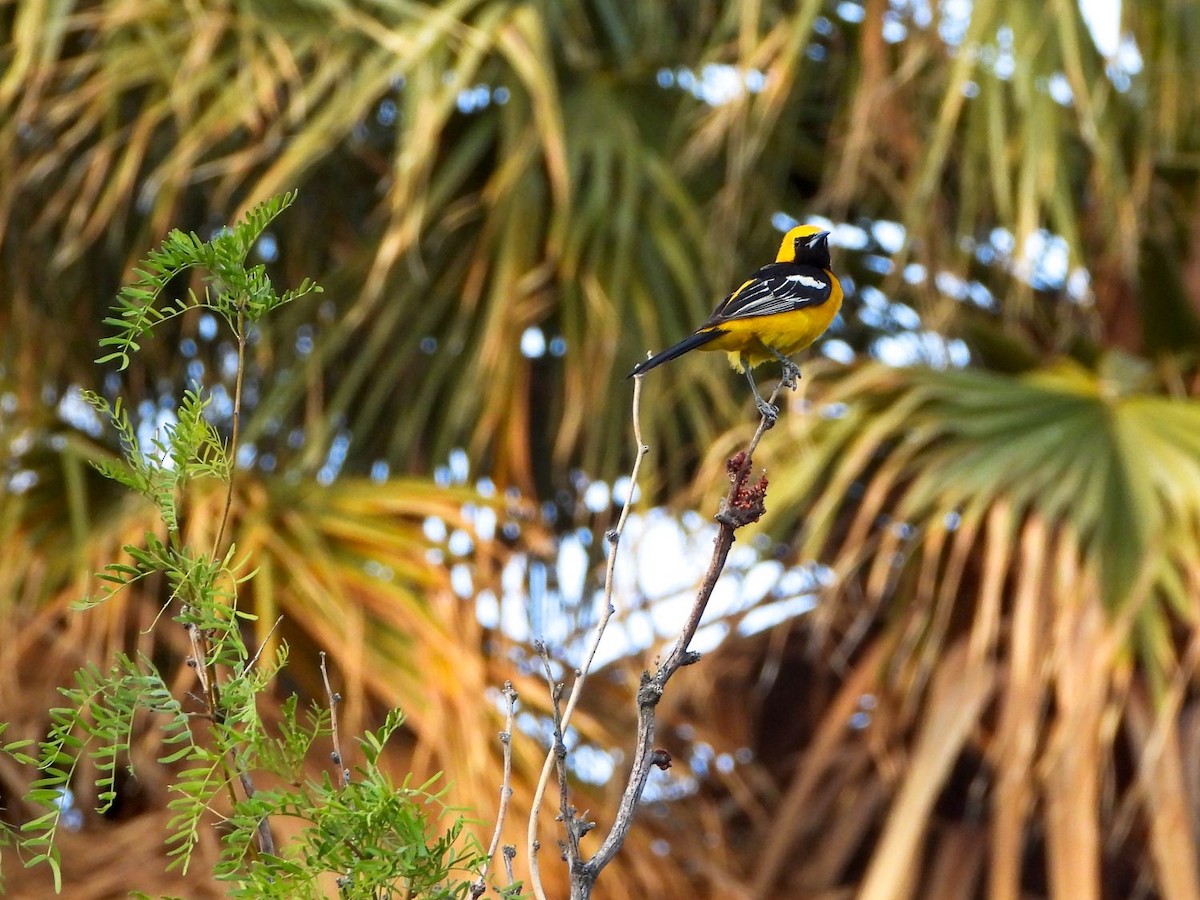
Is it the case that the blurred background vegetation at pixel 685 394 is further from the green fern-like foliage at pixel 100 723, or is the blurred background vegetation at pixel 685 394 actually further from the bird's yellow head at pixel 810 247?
the green fern-like foliage at pixel 100 723

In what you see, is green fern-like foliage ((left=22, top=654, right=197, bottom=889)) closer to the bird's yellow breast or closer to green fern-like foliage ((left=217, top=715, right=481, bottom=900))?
green fern-like foliage ((left=217, top=715, right=481, bottom=900))

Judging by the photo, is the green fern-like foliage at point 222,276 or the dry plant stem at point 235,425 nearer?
the dry plant stem at point 235,425

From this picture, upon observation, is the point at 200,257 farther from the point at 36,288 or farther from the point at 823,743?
the point at 36,288

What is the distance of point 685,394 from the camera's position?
16.3 ft

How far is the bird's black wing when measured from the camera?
3.38m

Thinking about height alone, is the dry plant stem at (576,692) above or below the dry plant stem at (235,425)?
below

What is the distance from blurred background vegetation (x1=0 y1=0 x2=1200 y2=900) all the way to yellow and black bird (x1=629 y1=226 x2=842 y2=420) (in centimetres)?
69

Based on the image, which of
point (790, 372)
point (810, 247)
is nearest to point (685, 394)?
point (810, 247)

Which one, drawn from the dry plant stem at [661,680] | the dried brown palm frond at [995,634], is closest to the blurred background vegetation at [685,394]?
the dried brown palm frond at [995,634]

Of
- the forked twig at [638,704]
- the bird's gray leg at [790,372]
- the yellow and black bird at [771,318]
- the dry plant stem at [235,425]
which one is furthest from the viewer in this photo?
the yellow and black bird at [771,318]

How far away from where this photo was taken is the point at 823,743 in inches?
170

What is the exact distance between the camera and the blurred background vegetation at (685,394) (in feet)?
13.2

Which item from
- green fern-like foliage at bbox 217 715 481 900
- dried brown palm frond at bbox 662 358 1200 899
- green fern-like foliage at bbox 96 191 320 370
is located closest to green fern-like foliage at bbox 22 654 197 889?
green fern-like foliage at bbox 217 715 481 900

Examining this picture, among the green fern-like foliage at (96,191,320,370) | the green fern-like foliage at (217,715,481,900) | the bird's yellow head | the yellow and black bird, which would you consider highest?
the green fern-like foliage at (96,191,320,370)
